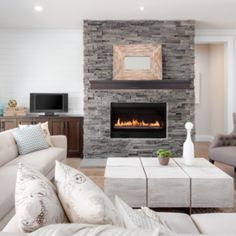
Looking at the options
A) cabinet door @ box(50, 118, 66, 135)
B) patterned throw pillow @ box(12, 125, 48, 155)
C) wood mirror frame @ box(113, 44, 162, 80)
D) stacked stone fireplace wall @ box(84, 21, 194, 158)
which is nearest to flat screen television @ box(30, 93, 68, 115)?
cabinet door @ box(50, 118, 66, 135)

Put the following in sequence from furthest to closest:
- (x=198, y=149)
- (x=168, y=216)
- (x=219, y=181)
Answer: (x=198, y=149) < (x=219, y=181) < (x=168, y=216)

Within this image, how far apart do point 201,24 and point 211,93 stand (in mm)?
2696

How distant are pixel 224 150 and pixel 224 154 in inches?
3.5

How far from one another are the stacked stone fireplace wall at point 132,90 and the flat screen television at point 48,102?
0.63 meters

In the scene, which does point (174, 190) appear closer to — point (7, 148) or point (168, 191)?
point (168, 191)

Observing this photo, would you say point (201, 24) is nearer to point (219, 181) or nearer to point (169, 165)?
point (169, 165)

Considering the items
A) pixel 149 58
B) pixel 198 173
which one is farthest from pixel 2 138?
pixel 149 58

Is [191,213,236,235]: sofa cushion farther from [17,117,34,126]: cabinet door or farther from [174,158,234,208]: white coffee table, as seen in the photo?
[17,117,34,126]: cabinet door

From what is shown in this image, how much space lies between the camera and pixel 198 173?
10.3 feet

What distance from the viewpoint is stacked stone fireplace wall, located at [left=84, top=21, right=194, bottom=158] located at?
19.1ft

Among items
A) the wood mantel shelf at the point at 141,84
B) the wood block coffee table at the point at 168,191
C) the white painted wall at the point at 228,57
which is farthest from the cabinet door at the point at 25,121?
the white painted wall at the point at 228,57

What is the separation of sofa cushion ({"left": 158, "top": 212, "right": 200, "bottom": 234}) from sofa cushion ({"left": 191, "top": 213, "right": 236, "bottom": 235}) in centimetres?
4

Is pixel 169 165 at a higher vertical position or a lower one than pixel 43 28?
lower

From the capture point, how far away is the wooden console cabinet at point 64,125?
5977 mm
